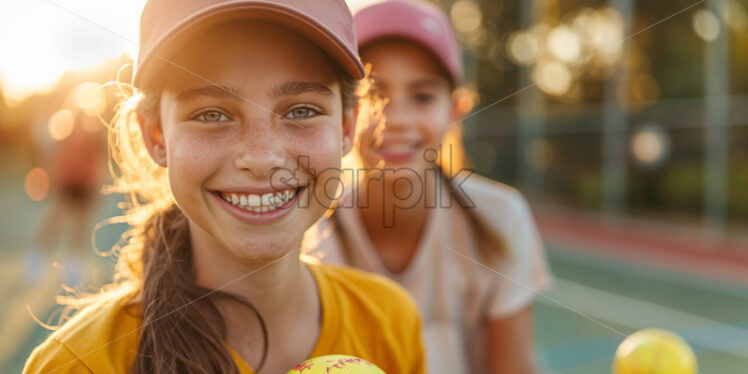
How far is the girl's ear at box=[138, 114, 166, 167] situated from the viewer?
137cm

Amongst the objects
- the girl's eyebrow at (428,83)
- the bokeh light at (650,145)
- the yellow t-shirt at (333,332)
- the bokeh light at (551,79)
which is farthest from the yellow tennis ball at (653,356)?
the bokeh light at (551,79)

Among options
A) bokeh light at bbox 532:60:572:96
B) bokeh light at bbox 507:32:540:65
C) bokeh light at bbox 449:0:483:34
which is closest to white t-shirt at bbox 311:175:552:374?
bokeh light at bbox 532:60:572:96

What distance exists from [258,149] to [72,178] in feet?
20.9

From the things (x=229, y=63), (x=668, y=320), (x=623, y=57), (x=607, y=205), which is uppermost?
(x=623, y=57)

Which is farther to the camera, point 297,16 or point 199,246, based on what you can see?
point 199,246

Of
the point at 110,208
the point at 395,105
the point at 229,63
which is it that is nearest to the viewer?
the point at 229,63

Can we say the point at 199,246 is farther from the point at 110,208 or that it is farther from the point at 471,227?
the point at 110,208

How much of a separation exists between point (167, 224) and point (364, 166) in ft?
3.14

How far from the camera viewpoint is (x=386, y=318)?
68.6 inches


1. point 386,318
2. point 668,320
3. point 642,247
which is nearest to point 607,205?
point 642,247

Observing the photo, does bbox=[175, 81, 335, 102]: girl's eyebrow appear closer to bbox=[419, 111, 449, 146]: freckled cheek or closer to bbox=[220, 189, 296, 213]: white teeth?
bbox=[220, 189, 296, 213]: white teeth

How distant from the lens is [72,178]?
6.83 m

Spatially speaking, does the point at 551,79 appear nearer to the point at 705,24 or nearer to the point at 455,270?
the point at 705,24

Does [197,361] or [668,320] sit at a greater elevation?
[197,361]
